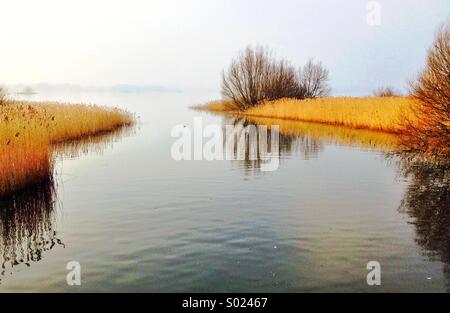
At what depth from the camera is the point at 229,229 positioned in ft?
31.5

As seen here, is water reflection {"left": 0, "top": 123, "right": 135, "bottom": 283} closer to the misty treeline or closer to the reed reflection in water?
the reed reflection in water

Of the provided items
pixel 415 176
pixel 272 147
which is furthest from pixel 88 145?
pixel 415 176

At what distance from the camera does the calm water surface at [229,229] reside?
7109 millimetres

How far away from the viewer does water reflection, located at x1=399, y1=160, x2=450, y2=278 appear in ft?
28.0

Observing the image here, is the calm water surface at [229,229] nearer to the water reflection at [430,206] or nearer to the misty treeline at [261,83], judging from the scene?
the water reflection at [430,206]

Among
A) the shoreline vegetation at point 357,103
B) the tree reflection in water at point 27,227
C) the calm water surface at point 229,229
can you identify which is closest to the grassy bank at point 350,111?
the shoreline vegetation at point 357,103

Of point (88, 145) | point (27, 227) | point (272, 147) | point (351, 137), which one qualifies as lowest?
point (27, 227)

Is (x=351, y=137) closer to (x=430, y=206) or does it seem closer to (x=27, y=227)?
(x=430, y=206)

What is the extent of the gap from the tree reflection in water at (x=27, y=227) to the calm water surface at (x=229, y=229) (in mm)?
31

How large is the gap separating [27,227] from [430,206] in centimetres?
900

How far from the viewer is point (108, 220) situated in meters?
10.4

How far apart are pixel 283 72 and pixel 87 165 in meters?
46.1

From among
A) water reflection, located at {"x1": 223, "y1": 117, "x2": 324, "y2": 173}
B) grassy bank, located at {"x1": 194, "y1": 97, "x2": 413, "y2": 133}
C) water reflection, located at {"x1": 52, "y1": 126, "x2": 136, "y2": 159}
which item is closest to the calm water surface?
water reflection, located at {"x1": 223, "y1": 117, "x2": 324, "y2": 173}
